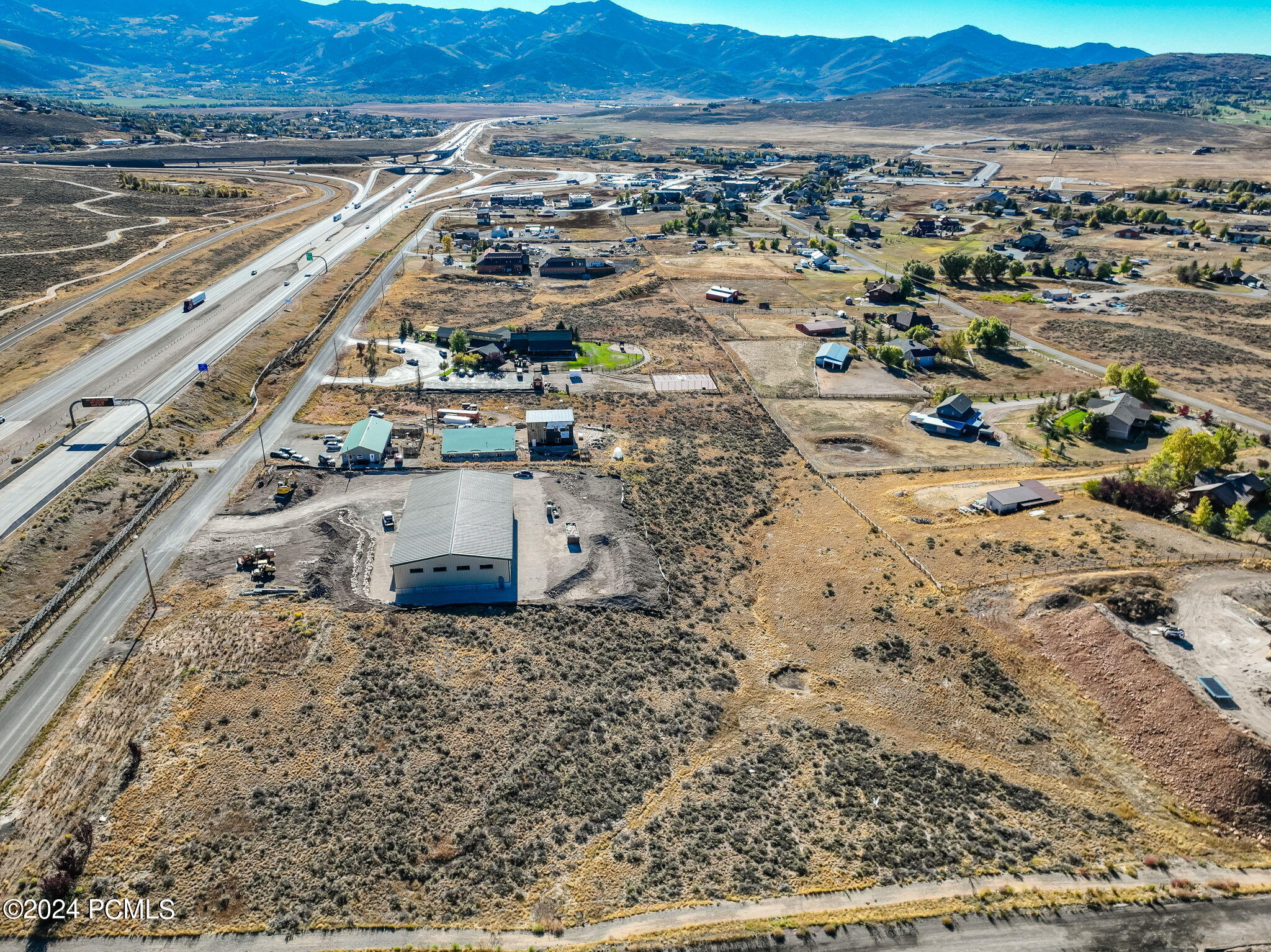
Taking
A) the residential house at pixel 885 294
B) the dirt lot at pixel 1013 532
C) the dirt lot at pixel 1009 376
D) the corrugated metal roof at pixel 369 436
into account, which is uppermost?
the residential house at pixel 885 294

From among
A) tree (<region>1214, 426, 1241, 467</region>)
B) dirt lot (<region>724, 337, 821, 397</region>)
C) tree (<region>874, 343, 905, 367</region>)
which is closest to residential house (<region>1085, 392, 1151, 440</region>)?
tree (<region>1214, 426, 1241, 467</region>)

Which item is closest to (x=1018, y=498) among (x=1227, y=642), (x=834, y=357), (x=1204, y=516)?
(x=1204, y=516)

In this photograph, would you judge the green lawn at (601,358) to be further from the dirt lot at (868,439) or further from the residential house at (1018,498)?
the residential house at (1018,498)

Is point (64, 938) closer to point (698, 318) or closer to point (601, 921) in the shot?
point (601, 921)

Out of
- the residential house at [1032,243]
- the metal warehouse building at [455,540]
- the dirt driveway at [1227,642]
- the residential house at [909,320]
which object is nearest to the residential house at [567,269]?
A: the residential house at [909,320]

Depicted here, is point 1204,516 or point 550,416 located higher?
point 550,416

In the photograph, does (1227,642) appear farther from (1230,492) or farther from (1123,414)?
(1123,414)

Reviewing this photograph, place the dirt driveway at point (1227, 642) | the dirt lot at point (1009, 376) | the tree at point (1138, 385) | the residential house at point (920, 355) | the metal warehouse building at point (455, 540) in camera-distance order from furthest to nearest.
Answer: the residential house at point (920, 355) → the dirt lot at point (1009, 376) → the tree at point (1138, 385) → the metal warehouse building at point (455, 540) → the dirt driveway at point (1227, 642)

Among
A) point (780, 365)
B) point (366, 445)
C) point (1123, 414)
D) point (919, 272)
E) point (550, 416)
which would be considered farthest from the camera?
point (919, 272)
